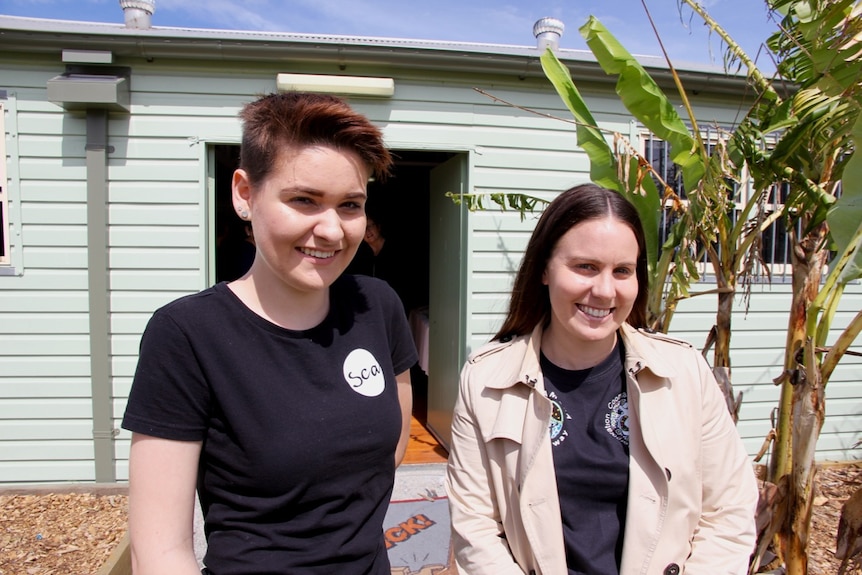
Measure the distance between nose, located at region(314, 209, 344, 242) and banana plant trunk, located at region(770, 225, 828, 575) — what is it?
2.04 m

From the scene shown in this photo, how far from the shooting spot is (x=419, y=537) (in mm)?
3816

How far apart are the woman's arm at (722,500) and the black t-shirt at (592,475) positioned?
0.24 m

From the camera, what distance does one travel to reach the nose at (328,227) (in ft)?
4.28

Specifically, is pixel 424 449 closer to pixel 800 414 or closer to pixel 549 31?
pixel 800 414

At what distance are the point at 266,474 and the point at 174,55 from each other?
14.1 feet

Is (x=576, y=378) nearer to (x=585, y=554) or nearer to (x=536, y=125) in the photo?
(x=585, y=554)

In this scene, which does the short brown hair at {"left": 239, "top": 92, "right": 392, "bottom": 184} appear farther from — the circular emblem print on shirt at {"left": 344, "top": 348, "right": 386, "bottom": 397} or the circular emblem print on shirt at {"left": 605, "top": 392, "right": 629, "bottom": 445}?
the circular emblem print on shirt at {"left": 605, "top": 392, "right": 629, "bottom": 445}

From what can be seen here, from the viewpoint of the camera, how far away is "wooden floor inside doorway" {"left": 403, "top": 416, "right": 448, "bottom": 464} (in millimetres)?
5246

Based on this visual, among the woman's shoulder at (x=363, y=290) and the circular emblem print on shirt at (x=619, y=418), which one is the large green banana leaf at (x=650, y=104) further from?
the woman's shoulder at (x=363, y=290)

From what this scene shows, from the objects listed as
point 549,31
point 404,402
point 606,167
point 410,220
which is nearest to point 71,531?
point 404,402

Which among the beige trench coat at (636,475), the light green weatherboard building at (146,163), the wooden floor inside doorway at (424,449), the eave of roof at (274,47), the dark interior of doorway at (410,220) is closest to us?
the beige trench coat at (636,475)

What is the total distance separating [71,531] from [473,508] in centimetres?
396

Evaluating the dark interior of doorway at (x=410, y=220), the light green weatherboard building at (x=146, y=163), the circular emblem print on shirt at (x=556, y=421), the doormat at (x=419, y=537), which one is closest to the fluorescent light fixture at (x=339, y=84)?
the light green weatherboard building at (x=146, y=163)

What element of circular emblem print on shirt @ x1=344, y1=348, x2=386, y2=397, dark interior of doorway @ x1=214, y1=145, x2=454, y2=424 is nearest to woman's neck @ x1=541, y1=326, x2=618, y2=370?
circular emblem print on shirt @ x1=344, y1=348, x2=386, y2=397
